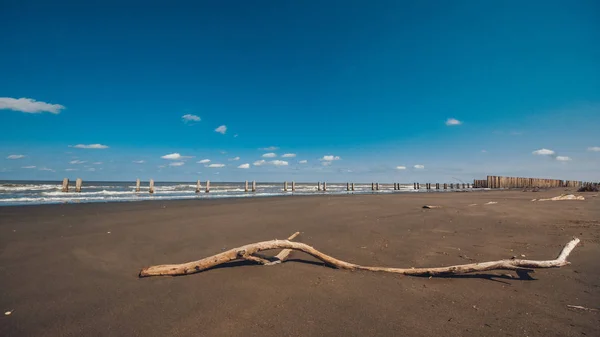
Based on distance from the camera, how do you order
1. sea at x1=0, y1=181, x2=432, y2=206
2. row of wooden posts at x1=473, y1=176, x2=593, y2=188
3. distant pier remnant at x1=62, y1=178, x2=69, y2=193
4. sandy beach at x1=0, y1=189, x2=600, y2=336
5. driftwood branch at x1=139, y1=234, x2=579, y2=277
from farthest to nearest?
row of wooden posts at x1=473, y1=176, x2=593, y2=188 → distant pier remnant at x1=62, y1=178, x2=69, y2=193 → sea at x1=0, y1=181, x2=432, y2=206 → driftwood branch at x1=139, y1=234, x2=579, y2=277 → sandy beach at x1=0, y1=189, x2=600, y2=336

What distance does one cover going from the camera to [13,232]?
20.1 feet

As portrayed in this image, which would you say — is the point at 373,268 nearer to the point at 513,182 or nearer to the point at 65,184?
the point at 65,184

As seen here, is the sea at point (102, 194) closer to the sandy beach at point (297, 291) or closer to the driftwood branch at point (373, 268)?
the sandy beach at point (297, 291)

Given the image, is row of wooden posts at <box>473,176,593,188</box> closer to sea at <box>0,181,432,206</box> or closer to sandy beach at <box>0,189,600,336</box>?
sea at <box>0,181,432,206</box>

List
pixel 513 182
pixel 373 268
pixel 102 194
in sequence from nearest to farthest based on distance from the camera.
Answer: pixel 373 268 → pixel 102 194 → pixel 513 182

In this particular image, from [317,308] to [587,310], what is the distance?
2.39 metres

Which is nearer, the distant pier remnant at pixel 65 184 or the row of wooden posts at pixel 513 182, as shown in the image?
the distant pier remnant at pixel 65 184

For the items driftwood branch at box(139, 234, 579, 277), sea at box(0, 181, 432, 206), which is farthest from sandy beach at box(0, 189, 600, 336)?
sea at box(0, 181, 432, 206)

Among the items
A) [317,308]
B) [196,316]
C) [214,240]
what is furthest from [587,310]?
[214,240]

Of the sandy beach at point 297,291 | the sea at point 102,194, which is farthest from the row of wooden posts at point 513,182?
the sandy beach at point 297,291

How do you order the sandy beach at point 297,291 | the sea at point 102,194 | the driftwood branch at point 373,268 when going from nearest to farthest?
1. the sandy beach at point 297,291
2. the driftwood branch at point 373,268
3. the sea at point 102,194

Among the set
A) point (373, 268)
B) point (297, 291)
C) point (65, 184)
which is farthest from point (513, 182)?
point (65, 184)

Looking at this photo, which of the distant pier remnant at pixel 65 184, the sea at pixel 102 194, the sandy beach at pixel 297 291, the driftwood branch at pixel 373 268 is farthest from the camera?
the distant pier remnant at pixel 65 184

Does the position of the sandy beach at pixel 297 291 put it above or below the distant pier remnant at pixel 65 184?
below
